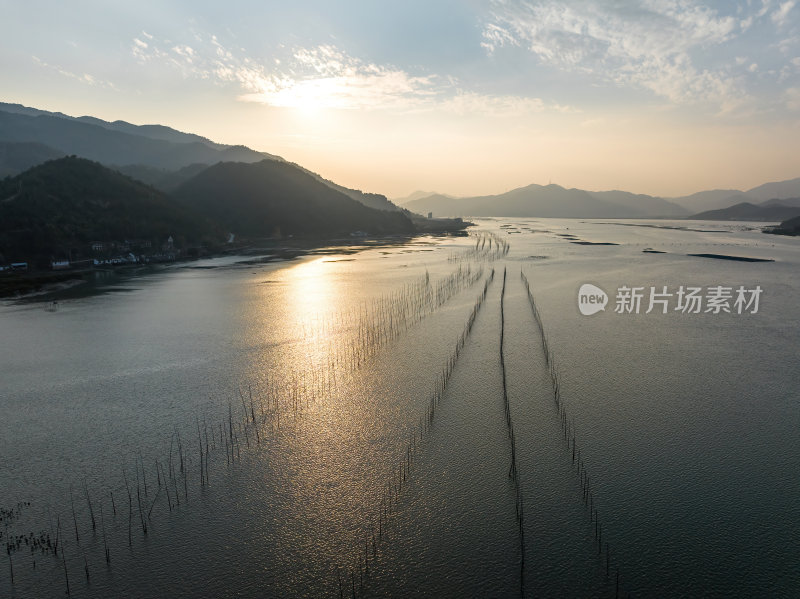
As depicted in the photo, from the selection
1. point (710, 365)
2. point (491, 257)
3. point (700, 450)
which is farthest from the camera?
point (491, 257)

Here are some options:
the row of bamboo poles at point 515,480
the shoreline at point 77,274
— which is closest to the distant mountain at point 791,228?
the shoreline at point 77,274

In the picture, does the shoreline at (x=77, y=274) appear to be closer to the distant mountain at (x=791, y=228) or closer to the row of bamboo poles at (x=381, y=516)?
the row of bamboo poles at (x=381, y=516)

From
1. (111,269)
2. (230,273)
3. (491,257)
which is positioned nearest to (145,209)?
(111,269)

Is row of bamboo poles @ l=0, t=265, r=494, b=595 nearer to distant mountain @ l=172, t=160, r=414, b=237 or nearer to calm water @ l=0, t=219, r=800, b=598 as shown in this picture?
calm water @ l=0, t=219, r=800, b=598

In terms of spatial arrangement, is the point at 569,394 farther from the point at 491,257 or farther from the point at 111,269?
the point at 111,269

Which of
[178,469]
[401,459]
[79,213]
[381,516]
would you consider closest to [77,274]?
[79,213]

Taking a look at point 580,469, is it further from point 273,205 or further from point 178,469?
point 273,205
